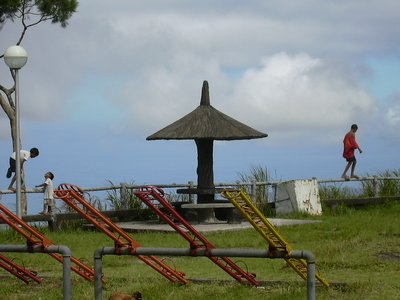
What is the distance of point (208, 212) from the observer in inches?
858

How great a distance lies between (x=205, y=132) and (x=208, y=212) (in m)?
1.85

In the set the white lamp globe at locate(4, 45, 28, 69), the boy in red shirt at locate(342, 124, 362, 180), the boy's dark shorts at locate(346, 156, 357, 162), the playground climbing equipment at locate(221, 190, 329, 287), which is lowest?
the playground climbing equipment at locate(221, 190, 329, 287)

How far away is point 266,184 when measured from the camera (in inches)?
987

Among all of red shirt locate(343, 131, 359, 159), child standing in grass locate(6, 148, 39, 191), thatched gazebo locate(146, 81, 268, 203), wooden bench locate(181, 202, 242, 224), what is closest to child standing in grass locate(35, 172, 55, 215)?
child standing in grass locate(6, 148, 39, 191)

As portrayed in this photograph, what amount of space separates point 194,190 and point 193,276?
335 inches

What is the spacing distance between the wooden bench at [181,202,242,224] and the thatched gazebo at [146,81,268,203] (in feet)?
0.84

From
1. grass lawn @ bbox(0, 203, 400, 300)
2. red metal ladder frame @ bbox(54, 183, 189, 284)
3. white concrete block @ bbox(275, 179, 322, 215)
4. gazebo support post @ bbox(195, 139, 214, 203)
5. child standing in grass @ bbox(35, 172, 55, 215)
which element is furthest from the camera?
white concrete block @ bbox(275, 179, 322, 215)

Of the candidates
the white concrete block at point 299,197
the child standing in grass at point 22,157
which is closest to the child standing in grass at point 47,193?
the child standing in grass at point 22,157

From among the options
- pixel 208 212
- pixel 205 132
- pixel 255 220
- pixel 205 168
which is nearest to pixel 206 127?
pixel 205 132

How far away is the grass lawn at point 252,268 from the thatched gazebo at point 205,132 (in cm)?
229

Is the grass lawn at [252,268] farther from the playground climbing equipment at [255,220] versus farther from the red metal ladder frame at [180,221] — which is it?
the playground climbing equipment at [255,220]

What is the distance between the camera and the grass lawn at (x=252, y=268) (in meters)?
10.9

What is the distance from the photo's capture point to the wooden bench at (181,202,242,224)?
838 inches

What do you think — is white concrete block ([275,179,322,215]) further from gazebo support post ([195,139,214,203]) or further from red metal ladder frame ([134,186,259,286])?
red metal ladder frame ([134,186,259,286])
